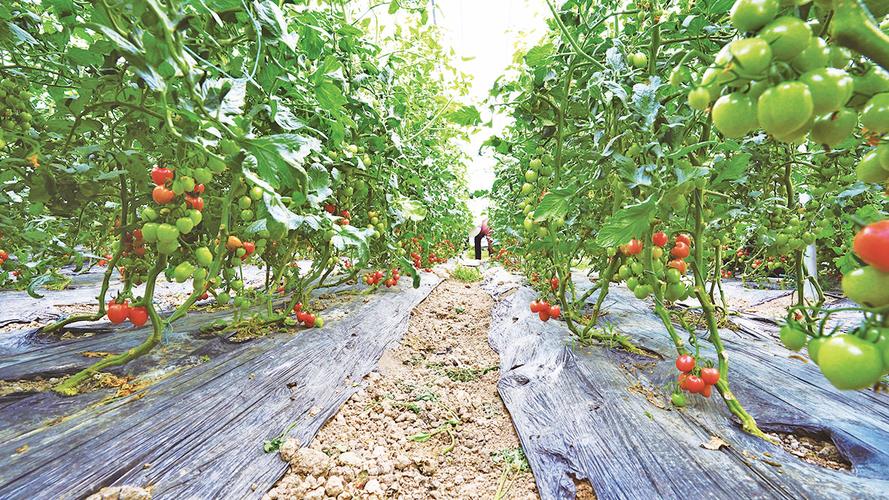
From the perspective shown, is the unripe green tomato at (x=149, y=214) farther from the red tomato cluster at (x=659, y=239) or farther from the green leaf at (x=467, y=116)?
the red tomato cluster at (x=659, y=239)

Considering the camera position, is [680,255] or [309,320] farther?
[309,320]

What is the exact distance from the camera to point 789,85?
1.05 feet

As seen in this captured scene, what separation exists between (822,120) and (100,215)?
2.45 m

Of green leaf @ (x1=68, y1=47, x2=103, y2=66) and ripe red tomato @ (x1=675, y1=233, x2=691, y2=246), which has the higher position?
green leaf @ (x1=68, y1=47, x2=103, y2=66)

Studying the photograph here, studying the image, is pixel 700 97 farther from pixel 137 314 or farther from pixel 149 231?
pixel 137 314

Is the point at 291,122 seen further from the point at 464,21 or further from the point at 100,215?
the point at 464,21

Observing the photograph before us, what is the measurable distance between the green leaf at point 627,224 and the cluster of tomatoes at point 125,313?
1.35m

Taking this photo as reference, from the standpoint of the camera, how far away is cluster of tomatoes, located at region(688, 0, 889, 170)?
321 millimetres

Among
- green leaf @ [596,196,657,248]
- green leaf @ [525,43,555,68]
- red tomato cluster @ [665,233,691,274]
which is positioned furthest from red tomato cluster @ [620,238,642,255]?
green leaf @ [525,43,555,68]

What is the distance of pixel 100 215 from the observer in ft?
5.88

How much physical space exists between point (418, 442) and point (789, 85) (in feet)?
4.27

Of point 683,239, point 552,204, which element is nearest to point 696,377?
point 683,239

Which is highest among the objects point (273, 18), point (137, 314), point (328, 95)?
point (273, 18)

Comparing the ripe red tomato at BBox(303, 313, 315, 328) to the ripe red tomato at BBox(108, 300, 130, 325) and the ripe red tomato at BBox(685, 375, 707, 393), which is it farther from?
the ripe red tomato at BBox(685, 375, 707, 393)
